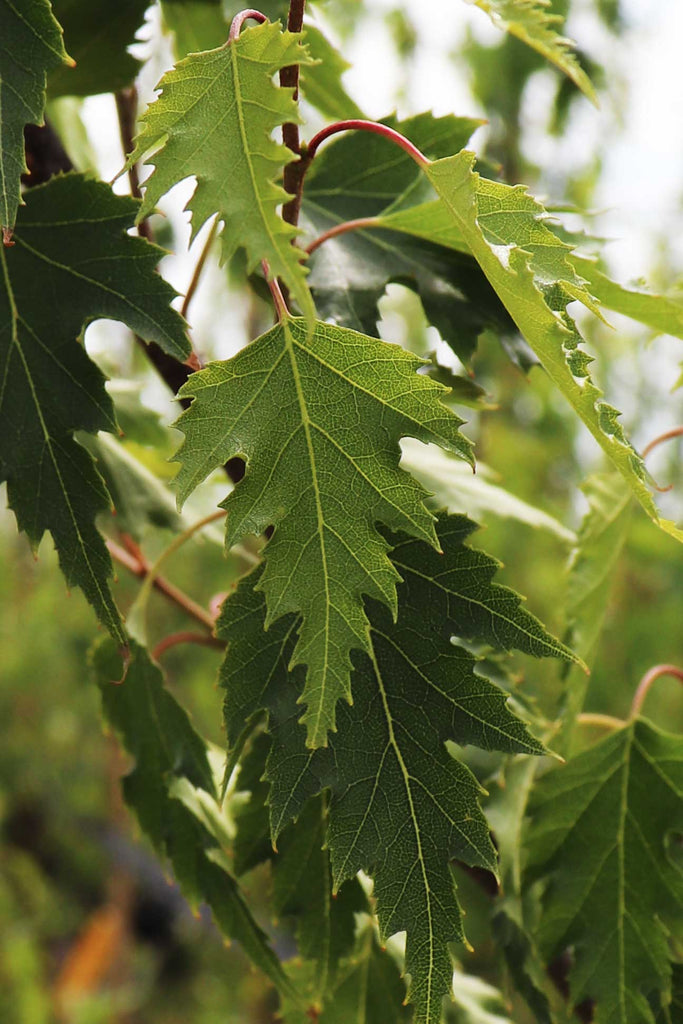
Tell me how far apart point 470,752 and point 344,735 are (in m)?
0.13

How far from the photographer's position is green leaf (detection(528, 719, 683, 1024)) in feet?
1.45

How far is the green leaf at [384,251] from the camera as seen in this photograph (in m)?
0.45

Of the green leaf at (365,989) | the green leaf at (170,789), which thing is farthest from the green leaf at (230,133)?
the green leaf at (365,989)

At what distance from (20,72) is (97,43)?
16 cm

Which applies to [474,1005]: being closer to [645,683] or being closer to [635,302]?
[645,683]

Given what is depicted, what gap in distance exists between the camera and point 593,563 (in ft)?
1.69

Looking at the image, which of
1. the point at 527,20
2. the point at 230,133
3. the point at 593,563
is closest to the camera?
the point at 230,133

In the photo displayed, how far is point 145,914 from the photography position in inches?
143

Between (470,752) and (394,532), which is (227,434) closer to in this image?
(394,532)

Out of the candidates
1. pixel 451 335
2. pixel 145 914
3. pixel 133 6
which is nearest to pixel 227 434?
pixel 451 335

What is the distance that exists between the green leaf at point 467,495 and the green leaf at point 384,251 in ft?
0.35

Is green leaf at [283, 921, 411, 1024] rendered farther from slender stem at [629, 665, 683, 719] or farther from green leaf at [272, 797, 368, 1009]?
slender stem at [629, 665, 683, 719]

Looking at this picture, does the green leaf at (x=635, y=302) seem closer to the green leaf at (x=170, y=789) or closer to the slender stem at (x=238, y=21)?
the slender stem at (x=238, y=21)

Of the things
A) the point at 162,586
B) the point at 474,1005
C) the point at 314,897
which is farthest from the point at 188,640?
the point at 474,1005
